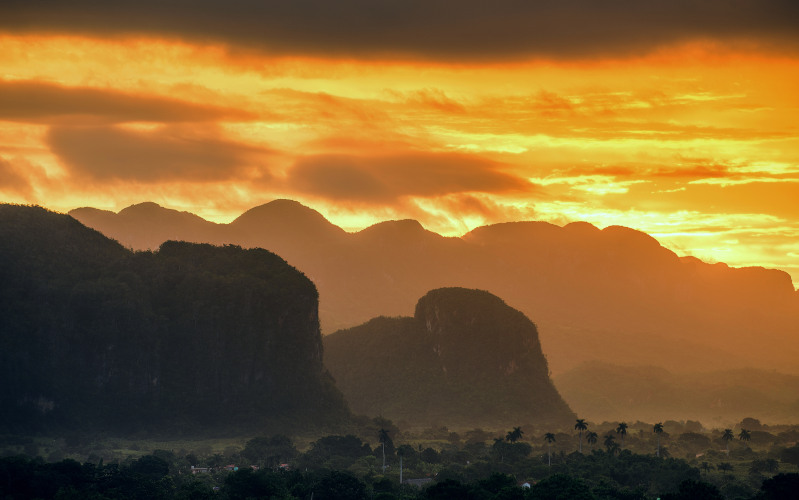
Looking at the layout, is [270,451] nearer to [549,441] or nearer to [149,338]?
[549,441]

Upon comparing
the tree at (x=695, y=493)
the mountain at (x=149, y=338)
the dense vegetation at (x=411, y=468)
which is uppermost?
the mountain at (x=149, y=338)

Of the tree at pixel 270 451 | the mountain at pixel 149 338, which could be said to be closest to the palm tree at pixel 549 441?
the tree at pixel 270 451

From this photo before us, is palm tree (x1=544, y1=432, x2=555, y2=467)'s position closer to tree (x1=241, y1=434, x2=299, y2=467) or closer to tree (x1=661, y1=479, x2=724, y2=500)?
tree (x1=241, y1=434, x2=299, y2=467)

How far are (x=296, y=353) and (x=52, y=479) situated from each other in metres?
90.8

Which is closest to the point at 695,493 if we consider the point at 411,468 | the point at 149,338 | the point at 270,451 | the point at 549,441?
the point at 411,468

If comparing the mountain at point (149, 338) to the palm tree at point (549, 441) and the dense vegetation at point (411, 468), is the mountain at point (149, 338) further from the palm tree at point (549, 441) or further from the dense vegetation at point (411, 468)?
the palm tree at point (549, 441)

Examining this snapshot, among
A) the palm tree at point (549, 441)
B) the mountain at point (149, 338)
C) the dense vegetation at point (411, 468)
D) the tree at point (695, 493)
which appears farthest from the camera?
the mountain at point (149, 338)

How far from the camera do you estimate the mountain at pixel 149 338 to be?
16075cm

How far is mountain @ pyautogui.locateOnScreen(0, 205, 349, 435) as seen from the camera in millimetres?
160750

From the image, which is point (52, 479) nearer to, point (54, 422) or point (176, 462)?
point (176, 462)

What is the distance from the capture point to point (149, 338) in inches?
6801

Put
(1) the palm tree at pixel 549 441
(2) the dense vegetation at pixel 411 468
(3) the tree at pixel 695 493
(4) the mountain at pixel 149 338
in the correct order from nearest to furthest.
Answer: (3) the tree at pixel 695 493, (2) the dense vegetation at pixel 411 468, (1) the palm tree at pixel 549 441, (4) the mountain at pixel 149 338

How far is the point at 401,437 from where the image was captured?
164 m

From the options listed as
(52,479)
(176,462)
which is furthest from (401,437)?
(52,479)
